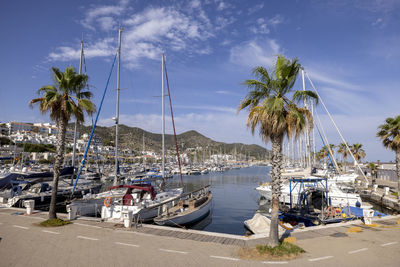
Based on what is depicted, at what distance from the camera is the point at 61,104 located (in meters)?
15.6

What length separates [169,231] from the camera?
558 inches

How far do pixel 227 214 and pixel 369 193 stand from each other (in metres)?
22.9

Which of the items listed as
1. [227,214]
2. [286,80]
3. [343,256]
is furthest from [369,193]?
[286,80]

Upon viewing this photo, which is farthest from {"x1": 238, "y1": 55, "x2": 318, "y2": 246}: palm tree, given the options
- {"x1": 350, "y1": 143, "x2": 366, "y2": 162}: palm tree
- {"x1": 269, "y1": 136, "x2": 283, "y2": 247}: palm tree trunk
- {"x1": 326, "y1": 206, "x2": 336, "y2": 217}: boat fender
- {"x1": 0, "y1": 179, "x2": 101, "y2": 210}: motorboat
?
{"x1": 350, "y1": 143, "x2": 366, "y2": 162}: palm tree

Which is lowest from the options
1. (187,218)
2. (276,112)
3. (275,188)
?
(187,218)

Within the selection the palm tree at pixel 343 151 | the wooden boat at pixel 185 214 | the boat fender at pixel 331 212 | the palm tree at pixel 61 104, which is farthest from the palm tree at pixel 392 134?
the palm tree at pixel 343 151

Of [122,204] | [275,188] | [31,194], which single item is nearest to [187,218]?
[122,204]

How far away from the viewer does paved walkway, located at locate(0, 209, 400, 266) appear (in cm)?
957

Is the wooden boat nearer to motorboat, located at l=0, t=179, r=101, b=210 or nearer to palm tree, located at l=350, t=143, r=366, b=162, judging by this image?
motorboat, located at l=0, t=179, r=101, b=210

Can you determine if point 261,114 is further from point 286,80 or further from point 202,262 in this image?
point 202,262

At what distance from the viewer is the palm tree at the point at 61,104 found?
51.0 ft

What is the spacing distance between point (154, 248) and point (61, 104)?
1076 cm

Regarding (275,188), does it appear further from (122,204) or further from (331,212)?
(122,204)

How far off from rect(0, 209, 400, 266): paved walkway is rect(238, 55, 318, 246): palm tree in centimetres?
235
